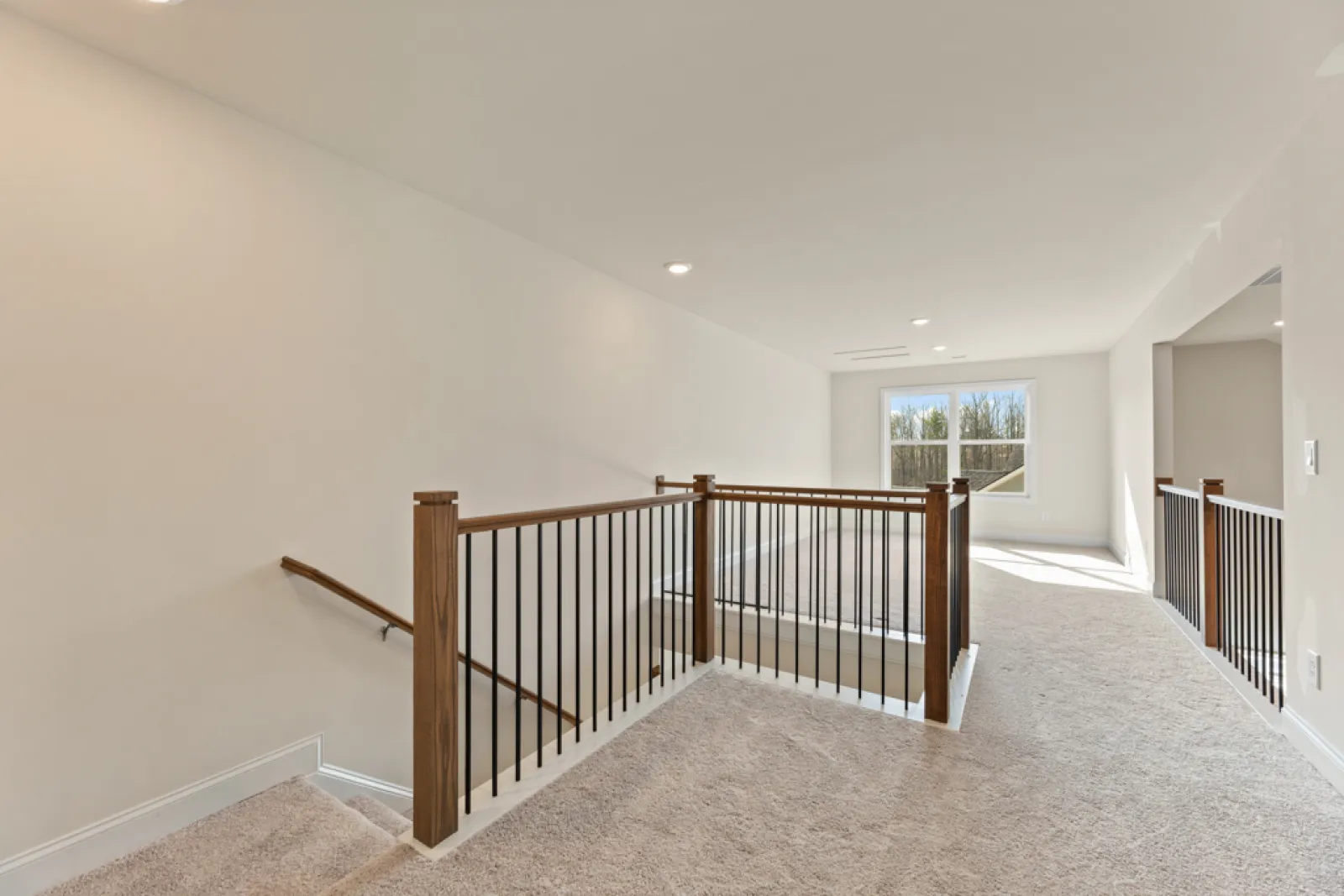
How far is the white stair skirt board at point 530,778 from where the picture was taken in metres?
1.64

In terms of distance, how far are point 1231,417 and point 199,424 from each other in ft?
24.4

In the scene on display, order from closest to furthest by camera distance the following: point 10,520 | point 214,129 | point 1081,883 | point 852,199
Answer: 1. point 1081,883
2. point 10,520
3. point 214,129
4. point 852,199

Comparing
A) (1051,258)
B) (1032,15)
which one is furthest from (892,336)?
(1032,15)

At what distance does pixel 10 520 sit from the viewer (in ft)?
5.19

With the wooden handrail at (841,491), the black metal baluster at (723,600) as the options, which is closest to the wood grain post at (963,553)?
the wooden handrail at (841,491)

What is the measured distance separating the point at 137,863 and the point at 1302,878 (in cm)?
328

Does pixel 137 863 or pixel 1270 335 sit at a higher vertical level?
pixel 1270 335

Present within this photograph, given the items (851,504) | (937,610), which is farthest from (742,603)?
(937,610)

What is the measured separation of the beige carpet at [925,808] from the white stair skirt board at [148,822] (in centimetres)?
85

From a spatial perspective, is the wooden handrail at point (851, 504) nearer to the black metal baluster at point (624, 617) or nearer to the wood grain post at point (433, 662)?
the black metal baluster at point (624, 617)

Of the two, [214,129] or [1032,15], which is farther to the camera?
[214,129]

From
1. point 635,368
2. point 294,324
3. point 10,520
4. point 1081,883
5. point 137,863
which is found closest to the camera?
point 1081,883

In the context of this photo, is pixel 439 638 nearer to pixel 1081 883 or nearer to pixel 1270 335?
pixel 1081 883

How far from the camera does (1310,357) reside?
2.08m
